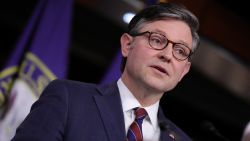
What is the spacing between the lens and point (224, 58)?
12.1 ft

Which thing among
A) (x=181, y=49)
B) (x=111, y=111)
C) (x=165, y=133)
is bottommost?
(x=165, y=133)

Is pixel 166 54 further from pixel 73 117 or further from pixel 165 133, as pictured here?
pixel 73 117

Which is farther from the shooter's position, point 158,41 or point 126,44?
point 126,44

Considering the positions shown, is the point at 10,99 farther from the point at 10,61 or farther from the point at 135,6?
the point at 135,6

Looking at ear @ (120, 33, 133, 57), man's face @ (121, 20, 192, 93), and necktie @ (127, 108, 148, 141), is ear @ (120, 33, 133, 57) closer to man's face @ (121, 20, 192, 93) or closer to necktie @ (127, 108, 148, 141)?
man's face @ (121, 20, 192, 93)

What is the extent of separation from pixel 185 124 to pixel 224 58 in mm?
882

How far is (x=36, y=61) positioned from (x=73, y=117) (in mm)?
1212

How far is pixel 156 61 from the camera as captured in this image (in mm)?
1300

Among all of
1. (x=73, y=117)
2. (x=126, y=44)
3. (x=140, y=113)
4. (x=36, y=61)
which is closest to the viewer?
(x=73, y=117)

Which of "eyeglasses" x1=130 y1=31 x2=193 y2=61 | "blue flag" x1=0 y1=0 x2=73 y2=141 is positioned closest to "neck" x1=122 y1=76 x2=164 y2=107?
"eyeglasses" x1=130 y1=31 x2=193 y2=61

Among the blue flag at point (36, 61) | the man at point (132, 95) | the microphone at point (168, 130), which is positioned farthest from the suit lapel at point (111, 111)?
the blue flag at point (36, 61)

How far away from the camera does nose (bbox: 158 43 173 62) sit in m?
1.30

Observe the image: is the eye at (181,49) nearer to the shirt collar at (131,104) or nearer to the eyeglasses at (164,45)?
the eyeglasses at (164,45)

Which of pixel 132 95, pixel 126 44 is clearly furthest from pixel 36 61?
pixel 132 95
